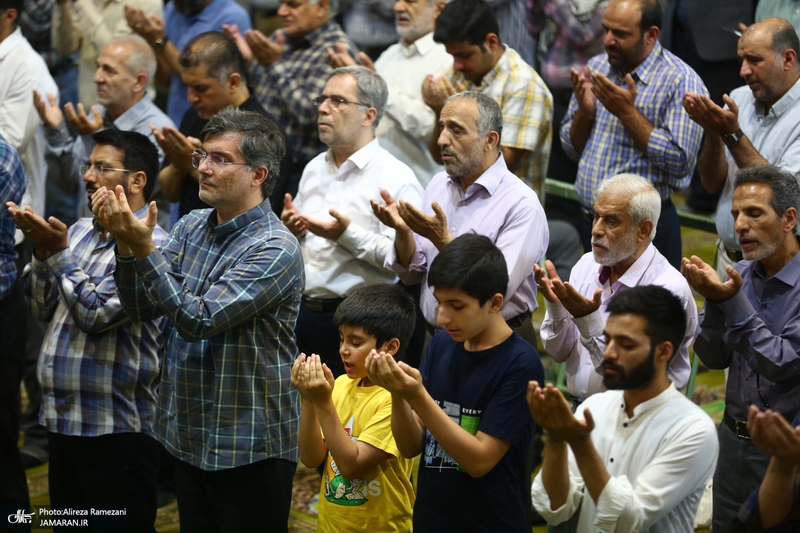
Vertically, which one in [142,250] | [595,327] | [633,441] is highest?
[142,250]

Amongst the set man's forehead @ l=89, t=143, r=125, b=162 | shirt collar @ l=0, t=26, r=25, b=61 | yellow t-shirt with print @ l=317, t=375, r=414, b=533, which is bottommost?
yellow t-shirt with print @ l=317, t=375, r=414, b=533

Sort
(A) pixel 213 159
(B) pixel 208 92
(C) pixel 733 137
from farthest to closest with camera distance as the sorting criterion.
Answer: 1. (B) pixel 208 92
2. (C) pixel 733 137
3. (A) pixel 213 159

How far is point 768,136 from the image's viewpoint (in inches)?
147

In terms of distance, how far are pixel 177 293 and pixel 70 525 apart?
4.05 feet

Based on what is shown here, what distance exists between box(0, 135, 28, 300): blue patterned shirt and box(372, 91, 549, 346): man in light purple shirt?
149cm

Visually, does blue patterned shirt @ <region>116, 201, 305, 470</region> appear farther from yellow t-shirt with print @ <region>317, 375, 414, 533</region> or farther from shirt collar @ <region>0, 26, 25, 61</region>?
shirt collar @ <region>0, 26, 25, 61</region>

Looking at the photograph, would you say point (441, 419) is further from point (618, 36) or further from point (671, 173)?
point (618, 36)

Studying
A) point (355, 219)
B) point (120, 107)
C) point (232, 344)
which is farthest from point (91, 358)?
point (120, 107)

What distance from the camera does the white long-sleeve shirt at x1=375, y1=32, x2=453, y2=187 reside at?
15.5ft

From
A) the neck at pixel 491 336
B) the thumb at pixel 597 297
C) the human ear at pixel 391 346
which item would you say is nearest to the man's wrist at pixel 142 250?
the human ear at pixel 391 346

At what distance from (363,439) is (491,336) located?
0.52 m

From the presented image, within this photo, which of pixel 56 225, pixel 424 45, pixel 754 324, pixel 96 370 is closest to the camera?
pixel 754 324

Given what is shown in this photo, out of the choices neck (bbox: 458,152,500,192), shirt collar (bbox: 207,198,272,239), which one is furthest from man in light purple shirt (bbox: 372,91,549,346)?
shirt collar (bbox: 207,198,272,239)

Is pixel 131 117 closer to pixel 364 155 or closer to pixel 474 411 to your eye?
pixel 364 155
